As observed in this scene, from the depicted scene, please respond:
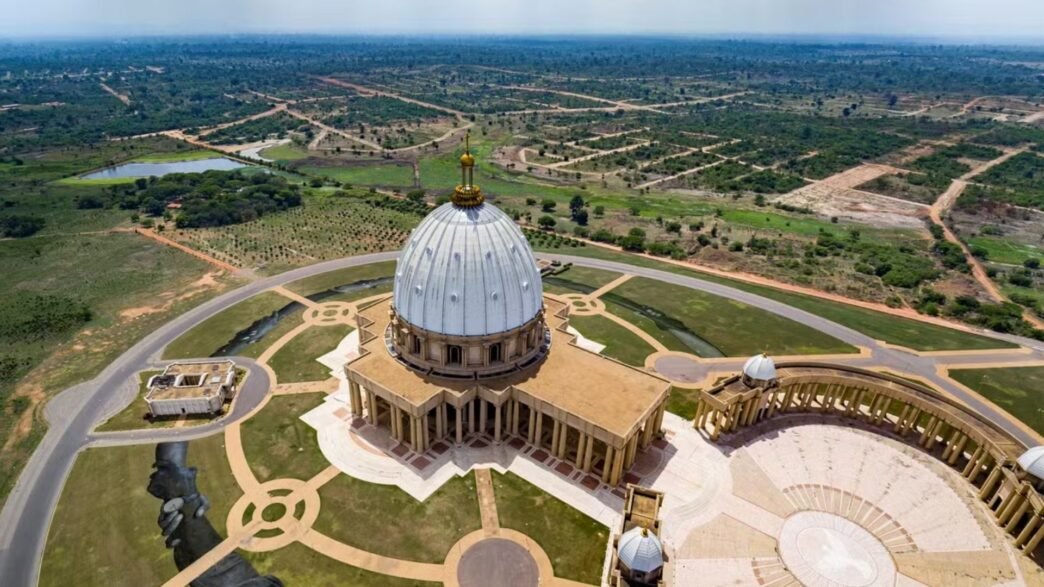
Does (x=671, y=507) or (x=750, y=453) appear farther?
(x=750, y=453)

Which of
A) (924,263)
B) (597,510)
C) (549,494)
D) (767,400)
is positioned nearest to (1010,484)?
(767,400)

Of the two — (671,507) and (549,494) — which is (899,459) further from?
(549,494)

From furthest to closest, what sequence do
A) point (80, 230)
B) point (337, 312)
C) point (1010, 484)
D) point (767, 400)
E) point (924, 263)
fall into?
1. point (80, 230)
2. point (924, 263)
3. point (337, 312)
4. point (767, 400)
5. point (1010, 484)

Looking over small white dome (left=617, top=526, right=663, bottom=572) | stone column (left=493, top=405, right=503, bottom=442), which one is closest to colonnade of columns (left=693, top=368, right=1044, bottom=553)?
stone column (left=493, top=405, right=503, bottom=442)

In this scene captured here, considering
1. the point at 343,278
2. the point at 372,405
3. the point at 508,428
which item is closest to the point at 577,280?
the point at 343,278

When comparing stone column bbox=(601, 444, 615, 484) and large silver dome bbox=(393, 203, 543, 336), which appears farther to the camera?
large silver dome bbox=(393, 203, 543, 336)

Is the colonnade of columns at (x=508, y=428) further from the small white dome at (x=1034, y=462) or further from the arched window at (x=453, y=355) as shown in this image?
the small white dome at (x=1034, y=462)

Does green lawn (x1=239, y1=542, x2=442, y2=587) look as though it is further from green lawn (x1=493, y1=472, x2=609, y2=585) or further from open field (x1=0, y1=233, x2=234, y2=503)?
open field (x1=0, y1=233, x2=234, y2=503)
